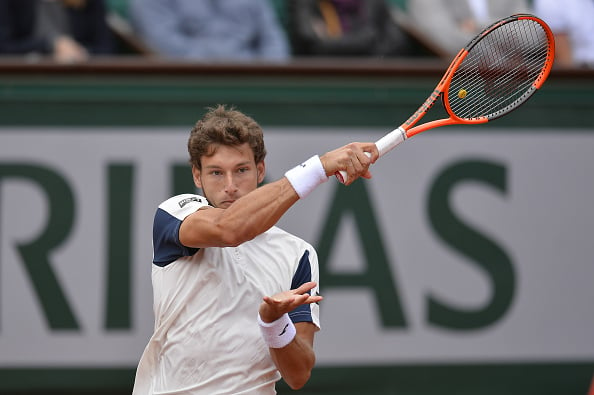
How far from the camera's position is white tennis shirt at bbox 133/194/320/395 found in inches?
126

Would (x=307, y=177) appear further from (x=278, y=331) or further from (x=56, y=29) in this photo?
(x=56, y=29)

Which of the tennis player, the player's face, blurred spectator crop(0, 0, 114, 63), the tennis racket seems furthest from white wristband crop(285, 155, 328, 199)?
blurred spectator crop(0, 0, 114, 63)

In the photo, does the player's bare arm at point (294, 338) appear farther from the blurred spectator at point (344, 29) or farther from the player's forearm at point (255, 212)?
the blurred spectator at point (344, 29)

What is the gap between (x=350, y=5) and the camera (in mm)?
6777

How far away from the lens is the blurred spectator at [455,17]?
267 inches

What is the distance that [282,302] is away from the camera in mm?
2973

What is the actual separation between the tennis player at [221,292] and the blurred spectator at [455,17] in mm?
3743

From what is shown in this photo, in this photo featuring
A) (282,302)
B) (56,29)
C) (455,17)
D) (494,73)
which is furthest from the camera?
(455,17)

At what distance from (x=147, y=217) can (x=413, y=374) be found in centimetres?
181

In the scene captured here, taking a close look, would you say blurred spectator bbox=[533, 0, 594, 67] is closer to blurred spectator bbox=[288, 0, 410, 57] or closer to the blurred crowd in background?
the blurred crowd in background

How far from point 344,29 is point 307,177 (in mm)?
3826

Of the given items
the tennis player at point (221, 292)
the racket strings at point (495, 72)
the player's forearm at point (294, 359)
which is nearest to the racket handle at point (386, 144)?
the tennis player at point (221, 292)

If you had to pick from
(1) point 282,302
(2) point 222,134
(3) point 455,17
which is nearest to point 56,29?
(3) point 455,17

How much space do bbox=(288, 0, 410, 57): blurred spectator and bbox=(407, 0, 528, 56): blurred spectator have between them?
22cm
